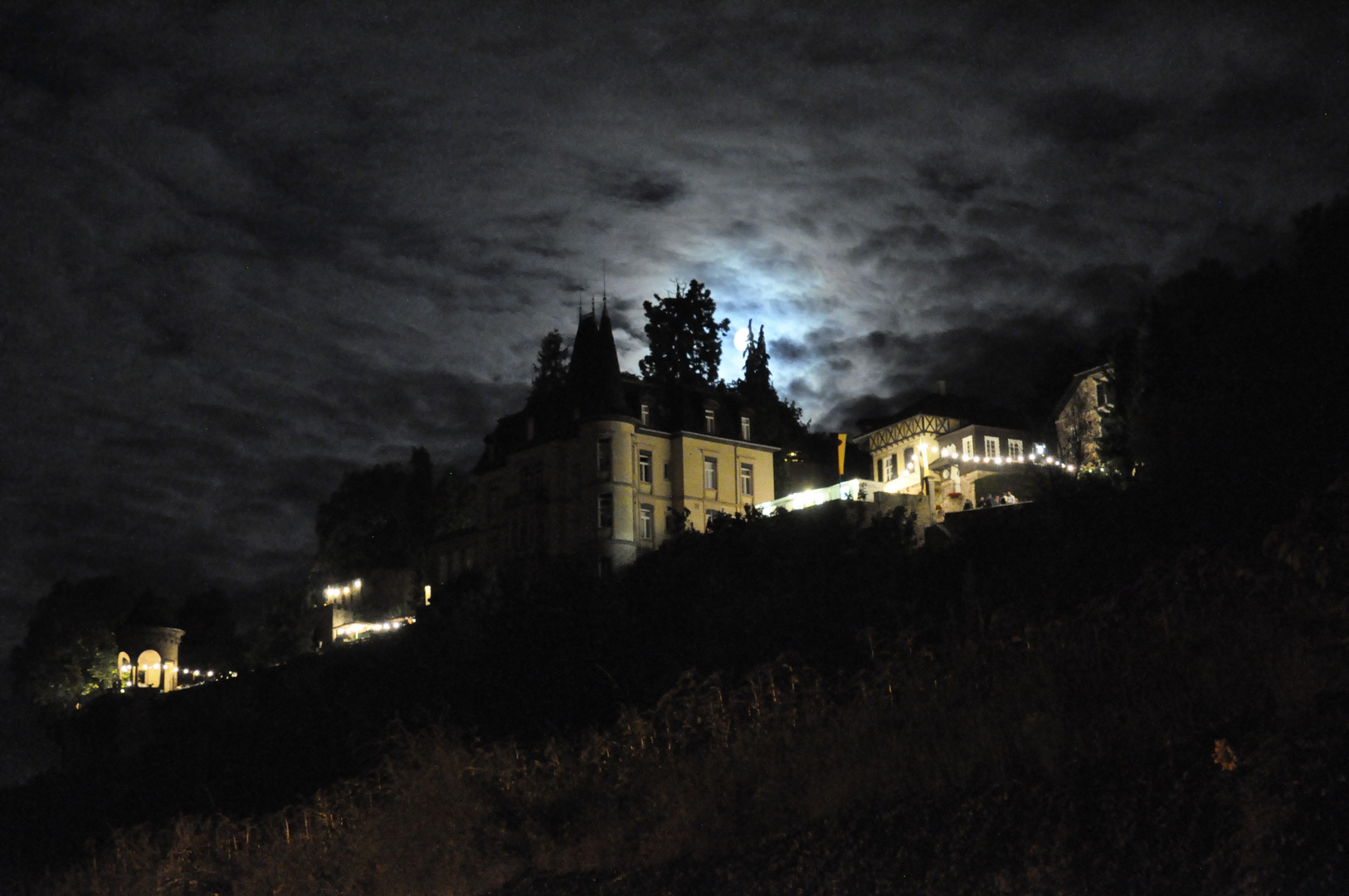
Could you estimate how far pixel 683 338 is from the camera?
7712 cm

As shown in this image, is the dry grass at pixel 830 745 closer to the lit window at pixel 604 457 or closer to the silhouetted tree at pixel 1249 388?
the silhouetted tree at pixel 1249 388

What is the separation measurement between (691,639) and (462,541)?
1242 inches

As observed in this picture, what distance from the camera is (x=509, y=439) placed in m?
63.5

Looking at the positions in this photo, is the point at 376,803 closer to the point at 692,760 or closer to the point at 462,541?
the point at 692,760

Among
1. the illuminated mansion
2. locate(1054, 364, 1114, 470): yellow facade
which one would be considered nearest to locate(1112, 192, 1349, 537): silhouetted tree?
locate(1054, 364, 1114, 470): yellow facade

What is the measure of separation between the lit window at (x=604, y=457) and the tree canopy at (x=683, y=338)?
19.0 m

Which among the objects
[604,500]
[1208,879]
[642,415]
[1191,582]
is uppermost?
[642,415]

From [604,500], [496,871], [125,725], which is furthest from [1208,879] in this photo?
[125,725]

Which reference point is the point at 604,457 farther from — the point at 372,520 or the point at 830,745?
the point at 830,745

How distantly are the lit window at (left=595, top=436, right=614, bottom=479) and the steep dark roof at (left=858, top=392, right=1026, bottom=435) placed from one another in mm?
15209

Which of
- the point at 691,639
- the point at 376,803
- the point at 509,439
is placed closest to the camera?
the point at 376,803

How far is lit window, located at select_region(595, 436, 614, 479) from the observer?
56.5 meters

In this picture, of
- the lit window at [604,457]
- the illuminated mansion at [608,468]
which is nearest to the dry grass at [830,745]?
the illuminated mansion at [608,468]

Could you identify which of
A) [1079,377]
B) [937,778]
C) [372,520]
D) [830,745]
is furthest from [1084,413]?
[937,778]
